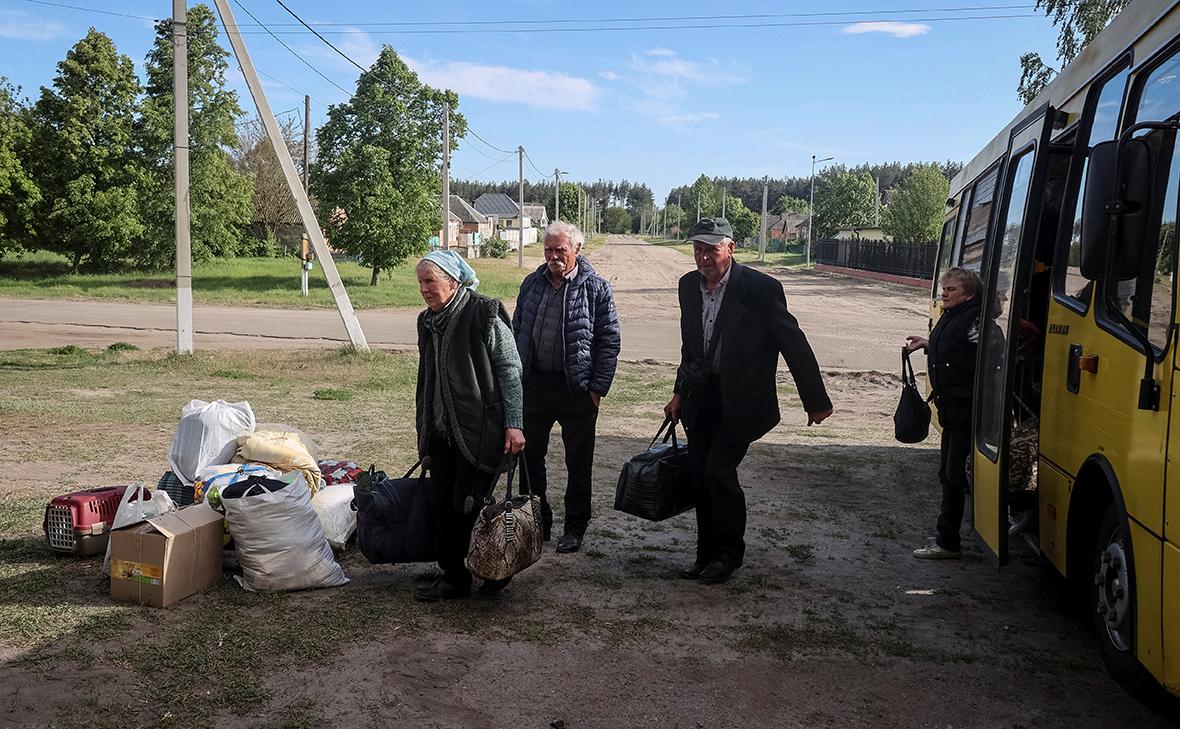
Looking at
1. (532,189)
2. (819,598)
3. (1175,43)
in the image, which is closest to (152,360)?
(819,598)

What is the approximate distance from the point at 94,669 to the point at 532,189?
189092 mm

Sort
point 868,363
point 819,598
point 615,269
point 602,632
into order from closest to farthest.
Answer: point 602,632 → point 819,598 → point 868,363 → point 615,269

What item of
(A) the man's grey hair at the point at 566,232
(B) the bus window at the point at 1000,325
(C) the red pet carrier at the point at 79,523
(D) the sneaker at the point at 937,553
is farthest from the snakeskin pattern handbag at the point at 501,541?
(D) the sneaker at the point at 937,553

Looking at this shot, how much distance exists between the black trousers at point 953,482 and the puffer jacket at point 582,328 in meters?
2.05

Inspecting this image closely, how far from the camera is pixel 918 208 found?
5222 cm

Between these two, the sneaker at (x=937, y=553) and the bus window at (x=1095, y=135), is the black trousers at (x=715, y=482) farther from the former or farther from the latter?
the bus window at (x=1095, y=135)

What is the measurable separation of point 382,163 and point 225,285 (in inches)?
282

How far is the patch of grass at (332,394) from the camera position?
11.8m

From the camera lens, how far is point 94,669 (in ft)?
13.2

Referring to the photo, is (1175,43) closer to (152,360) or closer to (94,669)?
(94,669)

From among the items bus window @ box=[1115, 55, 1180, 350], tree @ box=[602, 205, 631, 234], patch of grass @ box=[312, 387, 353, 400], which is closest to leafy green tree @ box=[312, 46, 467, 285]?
patch of grass @ box=[312, 387, 353, 400]

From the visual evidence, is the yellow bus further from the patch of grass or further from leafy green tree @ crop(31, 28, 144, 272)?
leafy green tree @ crop(31, 28, 144, 272)

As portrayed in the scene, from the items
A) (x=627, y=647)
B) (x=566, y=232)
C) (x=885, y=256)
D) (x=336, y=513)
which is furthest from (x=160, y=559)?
(x=885, y=256)

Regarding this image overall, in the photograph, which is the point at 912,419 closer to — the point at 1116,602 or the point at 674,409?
the point at 674,409
